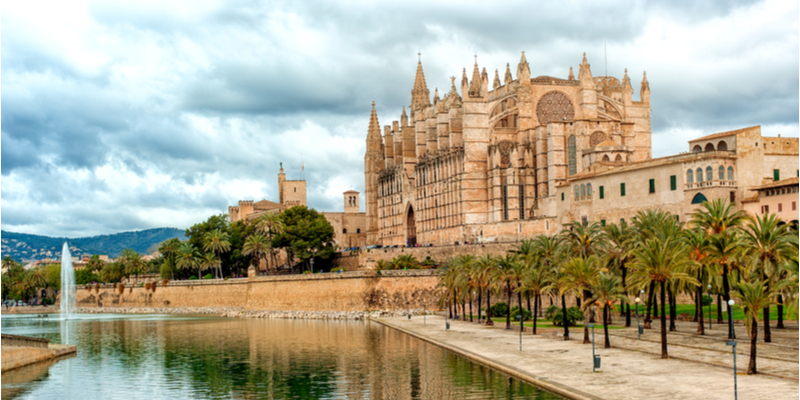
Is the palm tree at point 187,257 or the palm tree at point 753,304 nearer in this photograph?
the palm tree at point 753,304

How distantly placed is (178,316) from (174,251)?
50.4 ft

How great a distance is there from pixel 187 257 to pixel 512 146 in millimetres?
38534

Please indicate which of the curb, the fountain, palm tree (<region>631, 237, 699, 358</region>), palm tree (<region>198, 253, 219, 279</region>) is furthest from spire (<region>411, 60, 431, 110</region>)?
palm tree (<region>631, 237, 699, 358</region>)

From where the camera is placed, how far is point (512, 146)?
7906cm

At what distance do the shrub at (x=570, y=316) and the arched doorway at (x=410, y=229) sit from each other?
4776cm

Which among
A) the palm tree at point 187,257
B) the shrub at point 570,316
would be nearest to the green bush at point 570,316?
the shrub at point 570,316

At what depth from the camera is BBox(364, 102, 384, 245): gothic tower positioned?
371ft

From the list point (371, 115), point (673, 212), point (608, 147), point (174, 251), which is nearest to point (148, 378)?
point (673, 212)

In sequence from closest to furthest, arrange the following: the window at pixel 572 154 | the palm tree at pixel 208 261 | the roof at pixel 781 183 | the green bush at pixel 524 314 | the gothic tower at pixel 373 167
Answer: the roof at pixel 781 183 < the green bush at pixel 524 314 < the window at pixel 572 154 < the palm tree at pixel 208 261 < the gothic tower at pixel 373 167

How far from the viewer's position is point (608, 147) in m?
70.7

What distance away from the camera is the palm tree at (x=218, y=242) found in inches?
3588

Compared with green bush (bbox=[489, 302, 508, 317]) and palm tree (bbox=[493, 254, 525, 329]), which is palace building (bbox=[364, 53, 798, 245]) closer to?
green bush (bbox=[489, 302, 508, 317])

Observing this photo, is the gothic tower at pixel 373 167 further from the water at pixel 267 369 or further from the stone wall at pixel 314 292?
the water at pixel 267 369

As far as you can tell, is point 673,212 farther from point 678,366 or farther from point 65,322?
point 65,322
